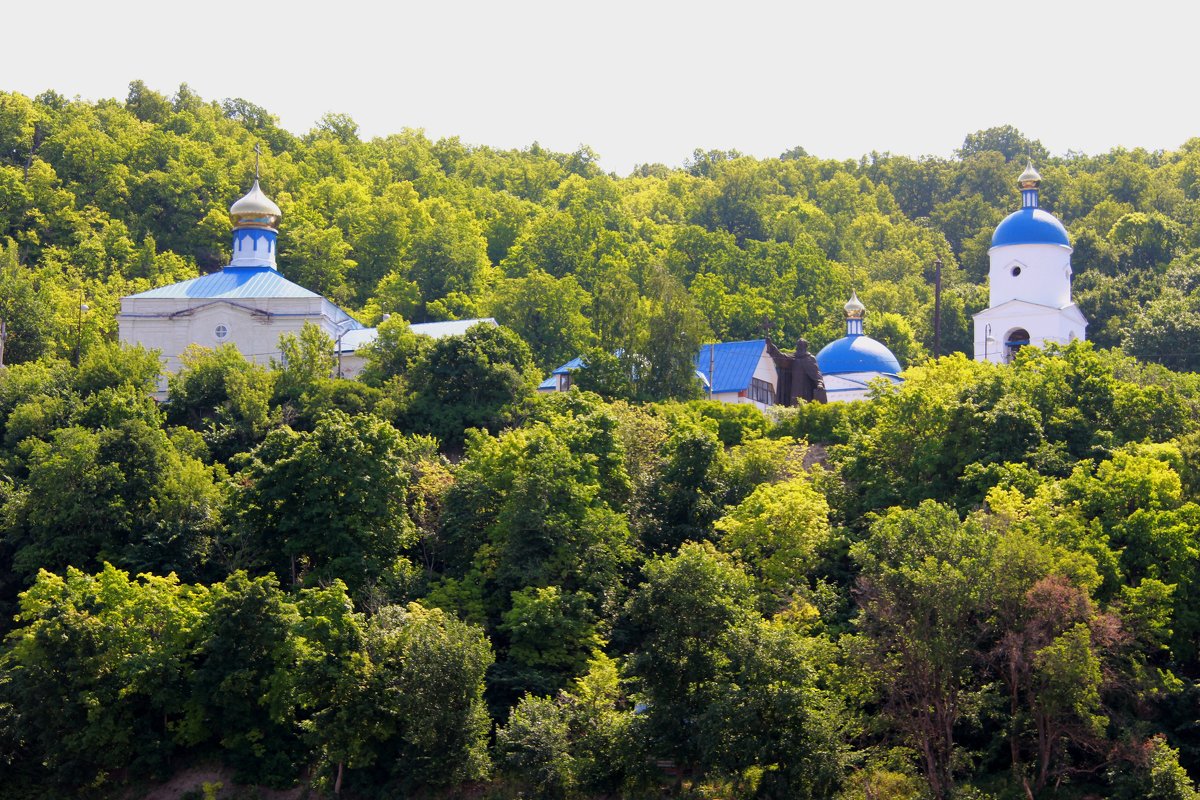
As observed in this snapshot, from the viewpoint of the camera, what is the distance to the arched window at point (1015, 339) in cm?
6259

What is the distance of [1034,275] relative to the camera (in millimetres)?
62969

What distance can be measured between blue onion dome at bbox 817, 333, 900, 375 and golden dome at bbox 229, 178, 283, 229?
23.0 metres

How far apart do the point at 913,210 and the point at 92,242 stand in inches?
2353

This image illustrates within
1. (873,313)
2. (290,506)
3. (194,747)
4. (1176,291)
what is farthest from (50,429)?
(1176,291)

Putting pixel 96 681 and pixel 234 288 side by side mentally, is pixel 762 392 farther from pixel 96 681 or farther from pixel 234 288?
pixel 96 681

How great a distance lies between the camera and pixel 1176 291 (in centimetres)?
7362

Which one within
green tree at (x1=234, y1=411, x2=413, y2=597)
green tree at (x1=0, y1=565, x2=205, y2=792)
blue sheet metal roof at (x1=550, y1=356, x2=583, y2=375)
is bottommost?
green tree at (x1=0, y1=565, x2=205, y2=792)

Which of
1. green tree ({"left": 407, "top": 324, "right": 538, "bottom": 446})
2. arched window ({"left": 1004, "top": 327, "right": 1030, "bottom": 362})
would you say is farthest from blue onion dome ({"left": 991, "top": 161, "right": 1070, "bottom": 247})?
green tree ({"left": 407, "top": 324, "right": 538, "bottom": 446})

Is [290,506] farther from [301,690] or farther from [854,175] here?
[854,175]

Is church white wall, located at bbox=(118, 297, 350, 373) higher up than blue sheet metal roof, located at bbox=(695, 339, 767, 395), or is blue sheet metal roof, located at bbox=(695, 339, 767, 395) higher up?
church white wall, located at bbox=(118, 297, 350, 373)

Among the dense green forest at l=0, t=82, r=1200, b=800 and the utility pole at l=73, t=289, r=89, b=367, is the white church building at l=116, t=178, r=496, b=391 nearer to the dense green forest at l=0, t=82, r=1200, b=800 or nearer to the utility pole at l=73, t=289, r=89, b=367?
the utility pole at l=73, t=289, r=89, b=367

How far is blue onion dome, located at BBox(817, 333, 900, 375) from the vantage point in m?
63.7

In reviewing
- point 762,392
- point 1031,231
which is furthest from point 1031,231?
point 762,392

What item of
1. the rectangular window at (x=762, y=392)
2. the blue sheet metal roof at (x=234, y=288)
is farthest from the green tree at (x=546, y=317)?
the blue sheet metal roof at (x=234, y=288)
